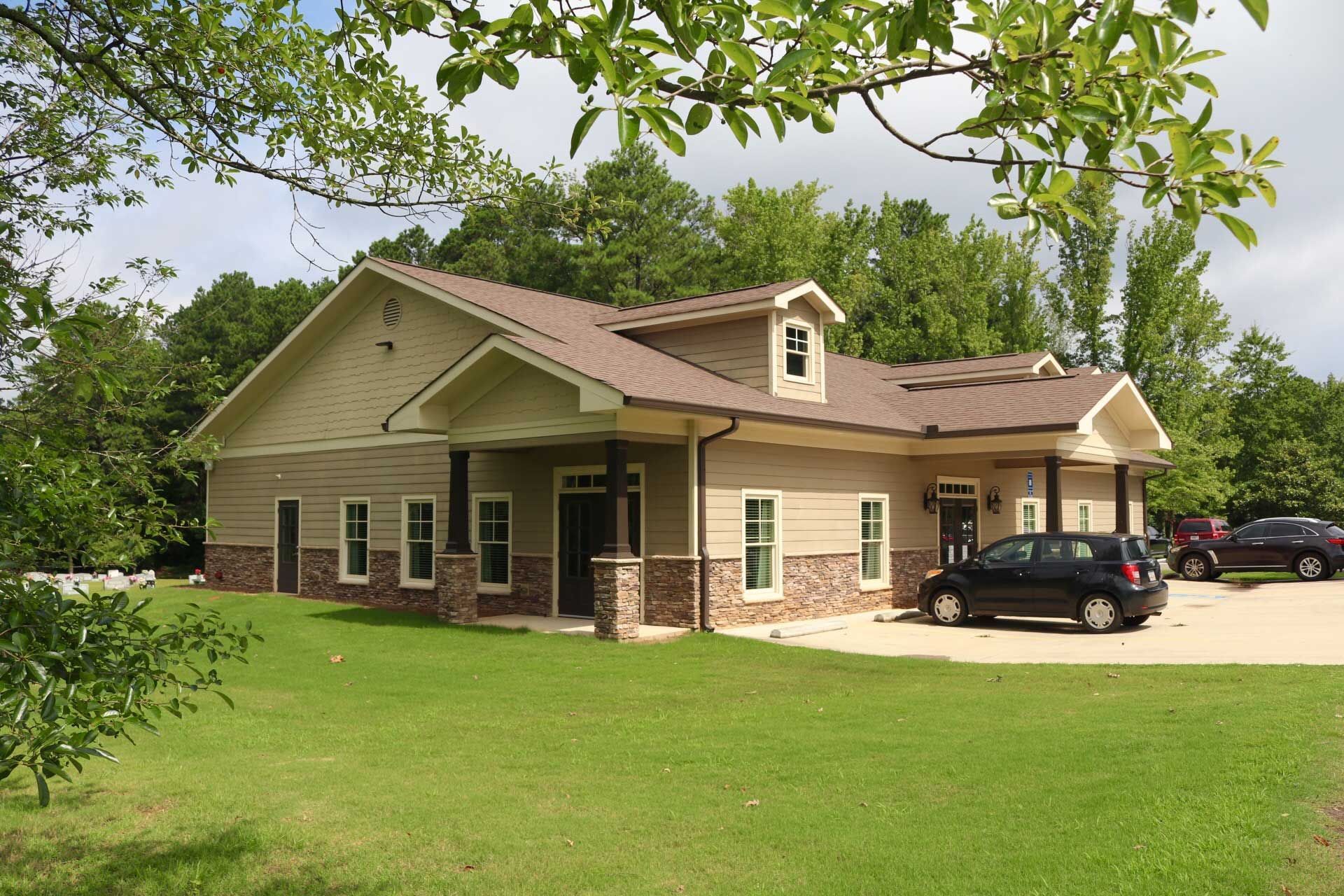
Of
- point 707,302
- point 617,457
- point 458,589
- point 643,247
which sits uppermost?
point 643,247

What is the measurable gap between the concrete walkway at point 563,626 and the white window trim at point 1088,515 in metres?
14.0

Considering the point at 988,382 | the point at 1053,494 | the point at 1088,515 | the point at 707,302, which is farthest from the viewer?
the point at 1088,515

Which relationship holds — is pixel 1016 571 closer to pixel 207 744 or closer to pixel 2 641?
pixel 207 744

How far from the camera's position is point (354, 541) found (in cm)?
2105

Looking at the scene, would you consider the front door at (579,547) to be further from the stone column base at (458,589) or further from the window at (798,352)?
the window at (798,352)

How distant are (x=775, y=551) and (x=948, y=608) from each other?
308 centimetres

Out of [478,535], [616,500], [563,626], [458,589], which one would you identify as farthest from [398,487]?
[616,500]

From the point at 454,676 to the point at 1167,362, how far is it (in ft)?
107

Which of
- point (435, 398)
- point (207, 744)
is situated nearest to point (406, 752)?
point (207, 744)

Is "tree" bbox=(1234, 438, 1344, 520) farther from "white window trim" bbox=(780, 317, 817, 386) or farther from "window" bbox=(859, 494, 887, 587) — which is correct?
"white window trim" bbox=(780, 317, 817, 386)

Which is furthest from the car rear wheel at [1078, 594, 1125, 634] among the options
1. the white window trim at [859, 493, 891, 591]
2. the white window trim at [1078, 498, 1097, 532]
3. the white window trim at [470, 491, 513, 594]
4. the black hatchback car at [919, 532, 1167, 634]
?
the white window trim at [1078, 498, 1097, 532]

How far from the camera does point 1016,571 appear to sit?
16375 mm

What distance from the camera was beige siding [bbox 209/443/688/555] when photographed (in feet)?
52.8

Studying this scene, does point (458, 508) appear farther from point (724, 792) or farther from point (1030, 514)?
point (1030, 514)
